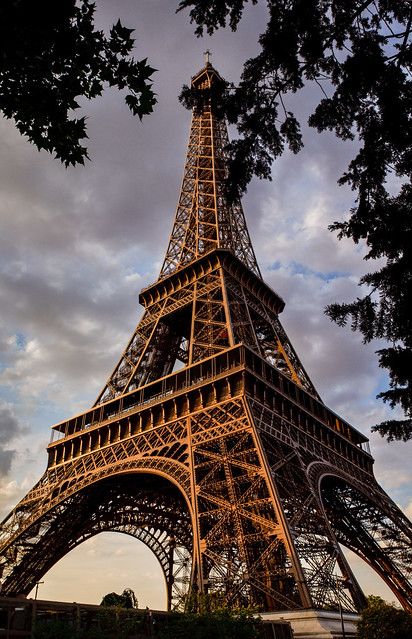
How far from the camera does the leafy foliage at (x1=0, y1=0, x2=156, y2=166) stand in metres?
5.32

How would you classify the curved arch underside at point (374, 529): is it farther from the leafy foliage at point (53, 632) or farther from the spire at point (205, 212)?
the leafy foliage at point (53, 632)

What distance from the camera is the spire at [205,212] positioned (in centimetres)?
4222

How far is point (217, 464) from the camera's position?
73.8ft

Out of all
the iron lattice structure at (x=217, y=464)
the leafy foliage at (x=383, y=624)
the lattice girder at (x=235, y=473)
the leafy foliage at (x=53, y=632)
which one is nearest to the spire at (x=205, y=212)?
the iron lattice structure at (x=217, y=464)

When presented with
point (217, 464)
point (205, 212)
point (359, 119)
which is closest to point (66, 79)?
point (359, 119)

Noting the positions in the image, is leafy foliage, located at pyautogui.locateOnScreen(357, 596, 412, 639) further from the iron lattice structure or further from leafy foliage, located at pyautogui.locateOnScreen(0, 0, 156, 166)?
leafy foliage, located at pyautogui.locateOnScreen(0, 0, 156, 166)

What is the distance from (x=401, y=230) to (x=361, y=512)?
32.4m

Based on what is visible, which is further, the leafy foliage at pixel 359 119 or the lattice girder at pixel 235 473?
the lattice girder at pixel 235 473

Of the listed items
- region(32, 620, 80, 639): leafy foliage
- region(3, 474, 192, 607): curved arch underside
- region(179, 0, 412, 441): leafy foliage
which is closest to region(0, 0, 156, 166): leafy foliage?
region(179, 0, 412, 441): leafy foliage

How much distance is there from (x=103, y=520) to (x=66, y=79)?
33072 mm

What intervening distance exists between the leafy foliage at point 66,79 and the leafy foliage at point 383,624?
66.0 ft

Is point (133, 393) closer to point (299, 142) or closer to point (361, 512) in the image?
point (361, 512)

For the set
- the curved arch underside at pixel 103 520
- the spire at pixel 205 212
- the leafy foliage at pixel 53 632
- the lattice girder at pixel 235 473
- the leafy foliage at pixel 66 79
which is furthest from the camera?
the spire at pixel 205 212

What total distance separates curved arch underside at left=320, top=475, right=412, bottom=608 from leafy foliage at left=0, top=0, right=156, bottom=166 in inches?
1206
